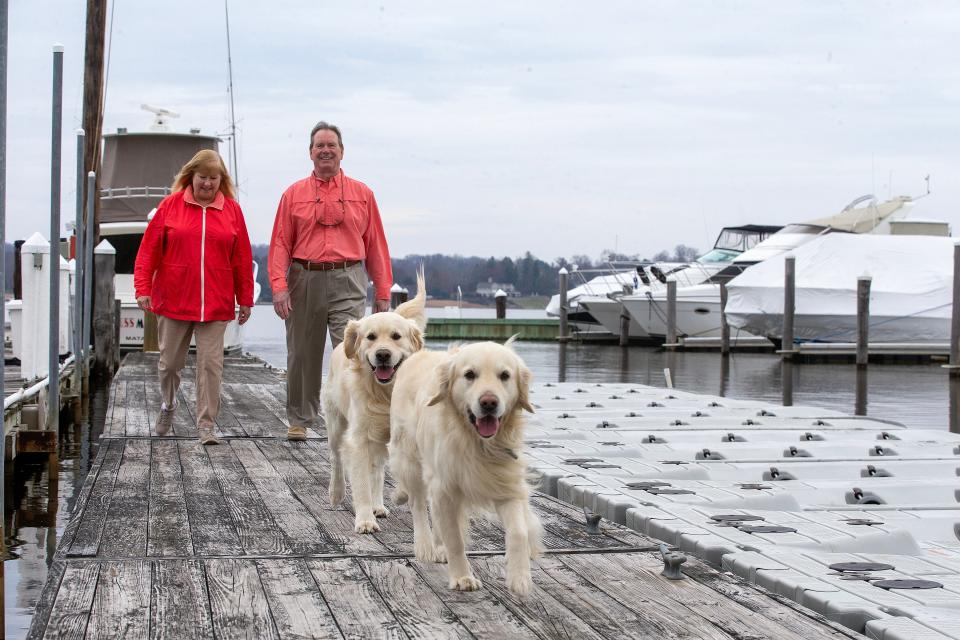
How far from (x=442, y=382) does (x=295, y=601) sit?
39.0 inches

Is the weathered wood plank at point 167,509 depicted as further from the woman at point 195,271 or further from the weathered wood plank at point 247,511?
the woman at point 195,271

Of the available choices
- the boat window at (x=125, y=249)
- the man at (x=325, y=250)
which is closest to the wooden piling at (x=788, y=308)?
the boat window at (x=125, y=249)

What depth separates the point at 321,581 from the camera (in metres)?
4.48

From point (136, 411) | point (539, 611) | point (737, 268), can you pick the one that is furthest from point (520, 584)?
point (737, 268)

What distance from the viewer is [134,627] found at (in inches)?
151

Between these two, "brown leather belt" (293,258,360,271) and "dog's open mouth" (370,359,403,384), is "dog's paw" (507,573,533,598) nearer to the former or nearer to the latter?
"dog's open mouth" (370,359,403,384)

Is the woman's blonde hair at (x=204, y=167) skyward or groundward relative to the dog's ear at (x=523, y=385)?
skyward

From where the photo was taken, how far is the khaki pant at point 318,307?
27.3ft

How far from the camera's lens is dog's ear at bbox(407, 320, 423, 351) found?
5.99 m

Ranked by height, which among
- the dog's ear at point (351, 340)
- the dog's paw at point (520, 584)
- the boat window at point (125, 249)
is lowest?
the dog's paw at point (520, 584)

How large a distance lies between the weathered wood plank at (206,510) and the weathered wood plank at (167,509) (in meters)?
0.03

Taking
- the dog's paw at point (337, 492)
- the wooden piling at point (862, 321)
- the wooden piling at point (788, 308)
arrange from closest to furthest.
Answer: the dog's paw at point (337, 492)
the wooden piling at point (862, 321)
the wooden piling at point (788, 308)

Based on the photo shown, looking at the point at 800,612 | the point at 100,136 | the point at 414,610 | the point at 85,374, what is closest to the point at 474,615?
the point at 414,610

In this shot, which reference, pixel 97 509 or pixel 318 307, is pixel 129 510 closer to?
pixel 97 509
